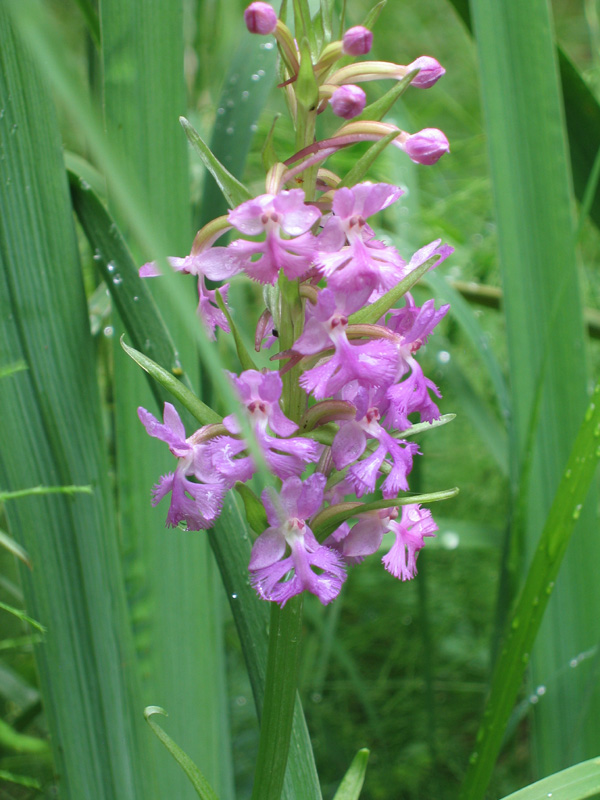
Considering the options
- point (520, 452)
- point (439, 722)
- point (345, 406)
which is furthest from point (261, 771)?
point (439, 722)

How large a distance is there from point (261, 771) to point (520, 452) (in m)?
0.49

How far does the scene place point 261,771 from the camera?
47 centimetres

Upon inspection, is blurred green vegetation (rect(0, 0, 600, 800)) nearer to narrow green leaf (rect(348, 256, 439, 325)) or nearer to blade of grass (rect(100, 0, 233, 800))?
blade of grass (rect(100, 0, 233, 800))

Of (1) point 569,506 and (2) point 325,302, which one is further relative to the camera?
(1) point 569,506

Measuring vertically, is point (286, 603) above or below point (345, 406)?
below

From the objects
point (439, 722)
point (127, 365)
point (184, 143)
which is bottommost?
point (439, 722)

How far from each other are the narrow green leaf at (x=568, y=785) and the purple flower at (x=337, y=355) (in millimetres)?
347

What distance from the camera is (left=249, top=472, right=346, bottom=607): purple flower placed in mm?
413

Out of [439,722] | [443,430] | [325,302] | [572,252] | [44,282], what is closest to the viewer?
[325,302]

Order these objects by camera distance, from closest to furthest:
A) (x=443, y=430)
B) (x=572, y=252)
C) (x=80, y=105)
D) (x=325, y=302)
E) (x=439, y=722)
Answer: (x=80, y=105)
(x=325, y=302)
(x=572, y=252)
(x=439, y=722)
(x=443, y=430)

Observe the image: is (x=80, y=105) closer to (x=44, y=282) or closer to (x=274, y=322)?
(x=274, y=322)

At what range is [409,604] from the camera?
1515 millimetres

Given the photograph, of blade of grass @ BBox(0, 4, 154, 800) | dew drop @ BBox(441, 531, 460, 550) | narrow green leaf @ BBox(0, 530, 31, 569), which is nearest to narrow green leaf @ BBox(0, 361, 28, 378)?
blade of grass @ BBox(0, 4, 154, 800)

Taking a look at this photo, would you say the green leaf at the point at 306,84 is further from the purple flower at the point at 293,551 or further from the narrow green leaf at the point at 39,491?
the narrow green leaf at the point at 39,491
